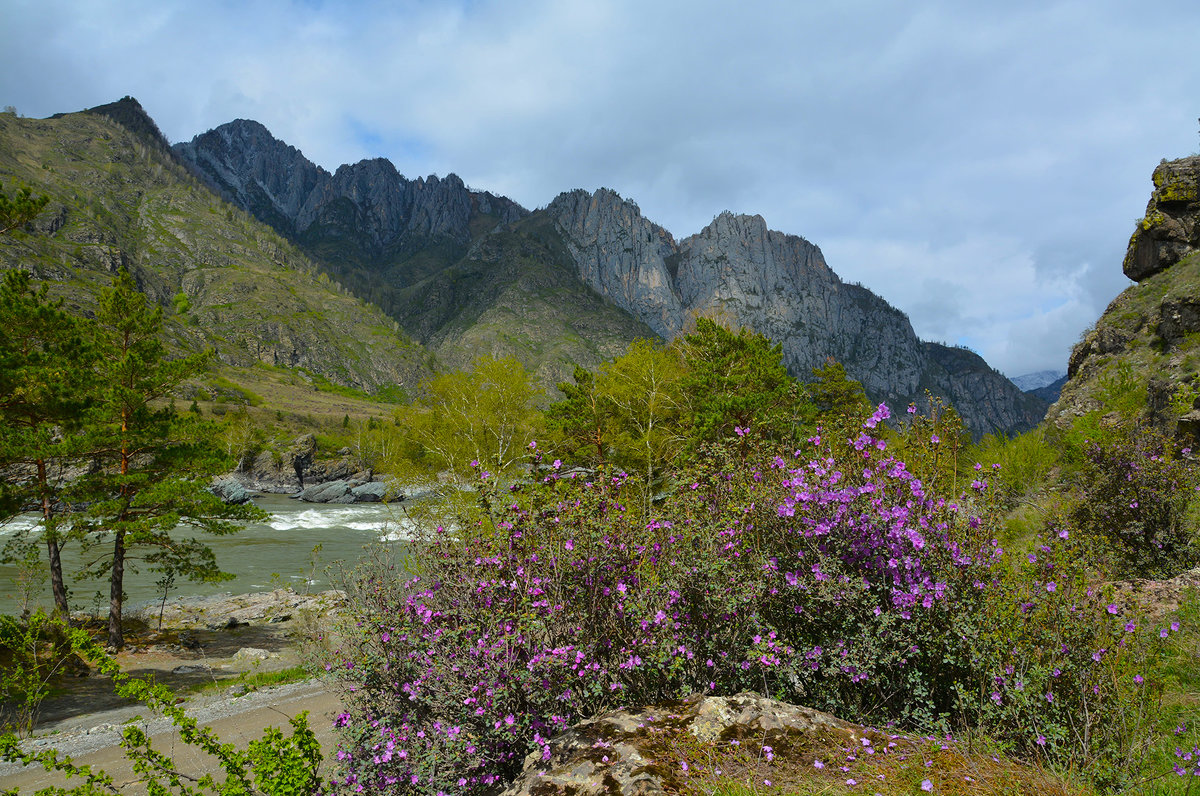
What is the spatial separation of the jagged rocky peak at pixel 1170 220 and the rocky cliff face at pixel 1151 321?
0.12 ft

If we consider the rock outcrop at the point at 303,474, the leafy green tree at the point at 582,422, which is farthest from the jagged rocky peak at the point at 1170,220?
the rock outcrop at the point at 303,474

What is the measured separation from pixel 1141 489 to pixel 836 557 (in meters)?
7.31

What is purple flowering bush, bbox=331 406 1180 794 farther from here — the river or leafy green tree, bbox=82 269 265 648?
leafy green tree, bbox=82 269 265 648

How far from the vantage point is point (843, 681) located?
401 centimetres

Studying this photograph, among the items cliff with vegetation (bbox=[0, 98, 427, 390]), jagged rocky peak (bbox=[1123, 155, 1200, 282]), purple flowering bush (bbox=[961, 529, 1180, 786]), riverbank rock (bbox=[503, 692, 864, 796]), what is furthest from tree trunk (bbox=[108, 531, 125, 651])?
cliff with vegetation (bbox=[0, 98, 427, 390])

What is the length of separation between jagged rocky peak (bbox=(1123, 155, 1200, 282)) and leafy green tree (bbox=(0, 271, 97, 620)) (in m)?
43.7

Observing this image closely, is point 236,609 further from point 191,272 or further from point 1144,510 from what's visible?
point 191,272

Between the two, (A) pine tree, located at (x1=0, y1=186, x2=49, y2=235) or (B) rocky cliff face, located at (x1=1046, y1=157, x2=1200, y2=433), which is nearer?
(A) pine tree, located at (x1=0, y1=186, x2=49, y2=235)

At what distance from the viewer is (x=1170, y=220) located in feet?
87.0

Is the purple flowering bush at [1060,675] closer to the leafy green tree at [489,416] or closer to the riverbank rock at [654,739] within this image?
the riverbank rock at [654,739]

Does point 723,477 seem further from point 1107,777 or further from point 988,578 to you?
point 1107,777

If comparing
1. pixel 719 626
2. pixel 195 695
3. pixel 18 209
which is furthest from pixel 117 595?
pixel 719 626

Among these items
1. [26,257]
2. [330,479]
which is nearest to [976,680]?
[330,479]

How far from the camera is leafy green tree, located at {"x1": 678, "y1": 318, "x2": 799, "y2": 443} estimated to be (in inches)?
889
